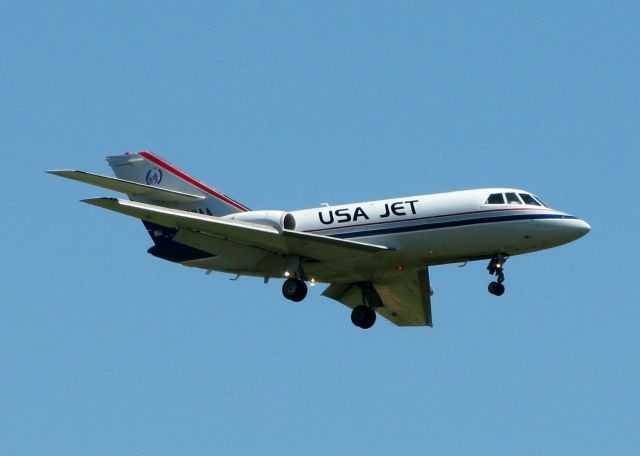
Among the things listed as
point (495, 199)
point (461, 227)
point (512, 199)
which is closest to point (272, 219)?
point (461, 227)

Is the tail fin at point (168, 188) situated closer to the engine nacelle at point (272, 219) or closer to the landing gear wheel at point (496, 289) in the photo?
the engine nacelle at point (272, 219)

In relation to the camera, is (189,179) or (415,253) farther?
(189,179)

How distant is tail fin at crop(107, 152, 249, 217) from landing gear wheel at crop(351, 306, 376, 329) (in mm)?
5118

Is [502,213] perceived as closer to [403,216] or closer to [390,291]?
[403,216]

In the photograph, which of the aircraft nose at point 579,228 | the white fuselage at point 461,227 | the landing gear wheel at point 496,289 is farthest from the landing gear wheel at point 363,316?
the aircraft nose at point 579,228

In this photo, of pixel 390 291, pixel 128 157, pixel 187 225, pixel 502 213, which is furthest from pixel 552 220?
pixel 128 157

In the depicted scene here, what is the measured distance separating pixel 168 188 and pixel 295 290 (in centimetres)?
648

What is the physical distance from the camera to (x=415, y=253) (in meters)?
42.2

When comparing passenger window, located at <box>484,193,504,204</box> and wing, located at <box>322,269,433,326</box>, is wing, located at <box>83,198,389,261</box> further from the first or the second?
wing, located at <box>322,269,433,326</box>

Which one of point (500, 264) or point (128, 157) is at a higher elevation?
point (128, 157)

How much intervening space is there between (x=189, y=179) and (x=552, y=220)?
12.6 metres

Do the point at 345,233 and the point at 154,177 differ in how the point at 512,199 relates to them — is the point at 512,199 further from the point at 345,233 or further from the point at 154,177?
the point at 154,177

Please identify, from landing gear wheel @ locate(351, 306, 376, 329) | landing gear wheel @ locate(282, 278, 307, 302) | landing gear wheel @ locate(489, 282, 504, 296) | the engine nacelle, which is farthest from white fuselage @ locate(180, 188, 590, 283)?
landing gear wheel @ locate(351, 306, 376, 329)

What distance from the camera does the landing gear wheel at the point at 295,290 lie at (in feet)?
142
